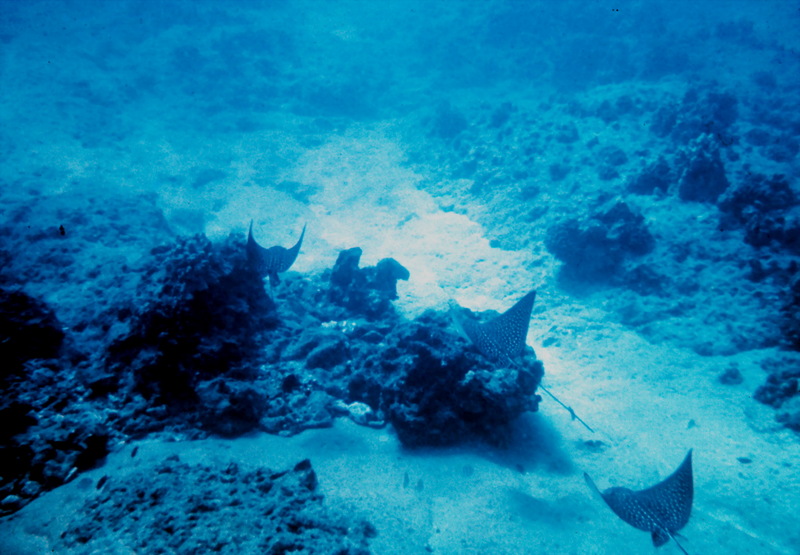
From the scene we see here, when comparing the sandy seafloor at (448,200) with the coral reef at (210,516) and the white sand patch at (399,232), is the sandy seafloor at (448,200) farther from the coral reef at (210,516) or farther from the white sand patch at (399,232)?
the coral reef at (210,516)

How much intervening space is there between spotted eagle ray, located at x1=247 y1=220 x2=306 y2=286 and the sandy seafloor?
2.44 meters

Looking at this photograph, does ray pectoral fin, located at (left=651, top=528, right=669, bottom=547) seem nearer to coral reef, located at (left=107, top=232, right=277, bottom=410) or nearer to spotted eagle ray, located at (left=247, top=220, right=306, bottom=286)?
coral reef, located at (left=107, top=232, right=277, bottom=410)

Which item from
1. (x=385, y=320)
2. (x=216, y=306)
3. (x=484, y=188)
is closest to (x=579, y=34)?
(x=484, y=188)

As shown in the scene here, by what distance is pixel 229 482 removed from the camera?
3.38 m

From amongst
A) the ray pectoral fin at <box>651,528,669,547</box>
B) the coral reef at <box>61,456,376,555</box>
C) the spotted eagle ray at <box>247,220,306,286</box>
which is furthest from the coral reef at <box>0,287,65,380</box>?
the ray pectoral fin at <box>651,528,669,547</box>

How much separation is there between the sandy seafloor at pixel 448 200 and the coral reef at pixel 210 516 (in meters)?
0.20

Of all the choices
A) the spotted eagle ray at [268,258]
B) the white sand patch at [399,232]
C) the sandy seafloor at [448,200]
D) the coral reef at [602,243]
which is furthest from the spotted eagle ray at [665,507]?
the coral reef at [602,243]

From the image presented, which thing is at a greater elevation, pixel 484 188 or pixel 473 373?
pixel 484 188

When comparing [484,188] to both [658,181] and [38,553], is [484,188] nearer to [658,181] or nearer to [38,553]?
[658,181]

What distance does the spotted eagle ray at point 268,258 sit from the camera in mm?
6254

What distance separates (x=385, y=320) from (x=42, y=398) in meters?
4.90

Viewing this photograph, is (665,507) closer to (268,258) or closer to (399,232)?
(268,258)

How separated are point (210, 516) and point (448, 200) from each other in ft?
40.1

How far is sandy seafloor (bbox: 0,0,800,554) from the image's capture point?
4102 millimetres
